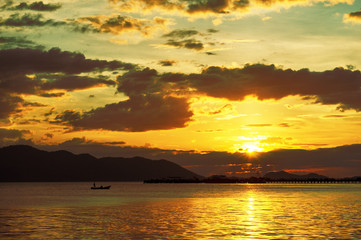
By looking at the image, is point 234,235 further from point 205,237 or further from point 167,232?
point 167,232

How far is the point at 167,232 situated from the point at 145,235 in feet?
11.1

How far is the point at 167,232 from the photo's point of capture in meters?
59.2

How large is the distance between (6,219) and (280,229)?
42576mm

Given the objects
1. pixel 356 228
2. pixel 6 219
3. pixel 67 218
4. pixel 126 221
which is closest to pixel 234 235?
pixel 356 228

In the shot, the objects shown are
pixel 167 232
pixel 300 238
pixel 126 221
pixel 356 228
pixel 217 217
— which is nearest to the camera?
pixel 300 238

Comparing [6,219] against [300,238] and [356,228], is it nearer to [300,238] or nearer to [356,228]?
[300,238]

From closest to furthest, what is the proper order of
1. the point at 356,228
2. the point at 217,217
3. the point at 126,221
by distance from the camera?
the point at 356,228 < the point at 126,221 < the point at 217,217

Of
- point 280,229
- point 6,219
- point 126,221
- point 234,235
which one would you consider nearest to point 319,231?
point 280,229

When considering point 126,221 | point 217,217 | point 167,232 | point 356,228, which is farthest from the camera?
point 217,217

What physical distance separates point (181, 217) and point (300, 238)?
28729mm

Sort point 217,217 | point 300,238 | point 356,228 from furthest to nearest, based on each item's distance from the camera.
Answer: point 217,217 → point 356,228 → point 300,238

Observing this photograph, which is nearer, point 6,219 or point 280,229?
point 280,229

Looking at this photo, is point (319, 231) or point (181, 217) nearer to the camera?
point (319, 231)

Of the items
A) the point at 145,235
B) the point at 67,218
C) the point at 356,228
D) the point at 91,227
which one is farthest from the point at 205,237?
the point at 67,218
